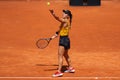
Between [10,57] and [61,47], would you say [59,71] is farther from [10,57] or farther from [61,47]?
[10,57]

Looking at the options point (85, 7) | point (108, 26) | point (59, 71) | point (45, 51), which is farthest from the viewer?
point (85, 7)

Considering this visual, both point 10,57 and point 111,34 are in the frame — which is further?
point 111,34

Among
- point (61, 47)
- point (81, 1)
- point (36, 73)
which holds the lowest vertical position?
point (36, 73)

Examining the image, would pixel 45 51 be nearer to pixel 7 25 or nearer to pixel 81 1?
pixel 7 25

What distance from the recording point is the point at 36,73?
37.1 ft

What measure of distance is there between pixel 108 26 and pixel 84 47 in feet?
20.8

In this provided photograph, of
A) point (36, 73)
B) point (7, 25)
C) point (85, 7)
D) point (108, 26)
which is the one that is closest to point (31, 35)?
point (7, 25)

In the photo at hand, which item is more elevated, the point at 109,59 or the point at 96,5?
the point at 96,5

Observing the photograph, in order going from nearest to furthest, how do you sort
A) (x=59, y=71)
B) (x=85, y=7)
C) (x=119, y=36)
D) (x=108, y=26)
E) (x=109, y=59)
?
(x=59, y=71) → (x=109, y=59) → (x=119, y=36) → (x=108, y=26) → (x=85, y=7)

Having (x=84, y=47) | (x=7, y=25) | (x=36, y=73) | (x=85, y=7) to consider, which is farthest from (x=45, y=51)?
(x=85, y=7)

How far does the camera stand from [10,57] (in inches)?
540

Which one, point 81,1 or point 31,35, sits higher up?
point 81,1

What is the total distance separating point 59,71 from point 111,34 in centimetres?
867

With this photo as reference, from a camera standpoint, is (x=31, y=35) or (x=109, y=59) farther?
(x=31, y=35)
